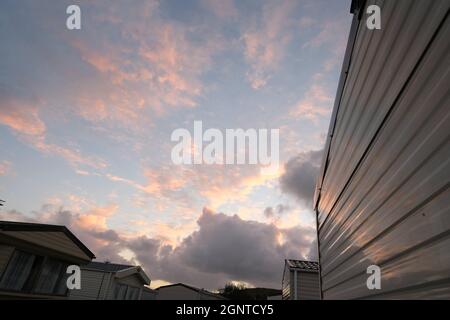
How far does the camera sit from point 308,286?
45.5 ft

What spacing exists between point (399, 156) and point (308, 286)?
→ 13790mm

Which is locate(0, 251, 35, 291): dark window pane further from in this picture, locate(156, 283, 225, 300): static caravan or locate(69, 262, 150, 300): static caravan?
locate(156, 283, 225, 300): static caravan

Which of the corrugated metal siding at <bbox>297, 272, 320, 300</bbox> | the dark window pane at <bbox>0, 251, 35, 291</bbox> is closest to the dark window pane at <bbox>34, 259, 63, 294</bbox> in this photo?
the dark window pane at <bbox>0, 251, 35, 291</bbox>

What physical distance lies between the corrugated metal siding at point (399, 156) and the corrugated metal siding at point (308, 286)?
37.1 feet

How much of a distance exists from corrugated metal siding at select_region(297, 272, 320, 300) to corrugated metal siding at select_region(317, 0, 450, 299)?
37.1 feet

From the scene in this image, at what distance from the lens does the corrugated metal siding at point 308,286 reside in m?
13.8

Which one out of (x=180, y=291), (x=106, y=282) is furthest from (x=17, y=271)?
(x=180, y=291)

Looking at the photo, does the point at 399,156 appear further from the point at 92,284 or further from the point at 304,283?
the point at 92,284

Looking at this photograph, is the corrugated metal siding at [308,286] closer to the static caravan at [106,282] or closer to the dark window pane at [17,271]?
the dark window pane at [17,271]

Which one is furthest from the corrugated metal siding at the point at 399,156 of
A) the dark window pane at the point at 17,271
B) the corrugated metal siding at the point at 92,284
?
the corrugated metal siding at the point at 92,284

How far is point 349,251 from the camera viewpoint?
3395 millimetres

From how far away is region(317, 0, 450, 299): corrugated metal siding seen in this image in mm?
1520
